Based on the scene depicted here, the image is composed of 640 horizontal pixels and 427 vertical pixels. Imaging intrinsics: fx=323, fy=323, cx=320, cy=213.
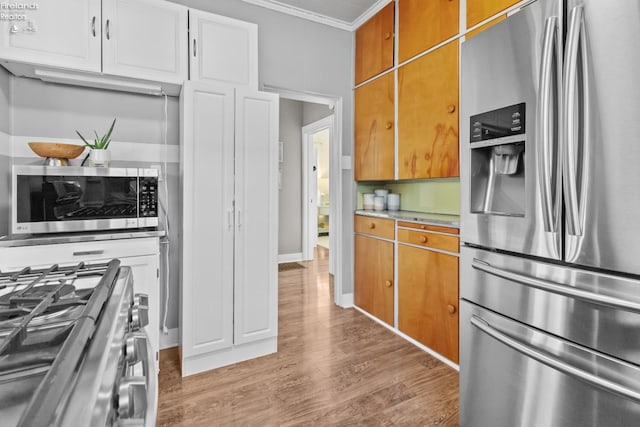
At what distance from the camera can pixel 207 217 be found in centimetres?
215

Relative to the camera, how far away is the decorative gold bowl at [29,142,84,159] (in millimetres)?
1826

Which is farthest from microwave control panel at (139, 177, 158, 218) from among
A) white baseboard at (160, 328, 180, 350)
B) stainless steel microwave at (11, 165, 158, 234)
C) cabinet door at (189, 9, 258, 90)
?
white baseboard at (160, 328, 180, 350)

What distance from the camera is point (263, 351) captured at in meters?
2.34

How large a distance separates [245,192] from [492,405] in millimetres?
1808

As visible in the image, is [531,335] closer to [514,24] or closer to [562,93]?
[562,93]

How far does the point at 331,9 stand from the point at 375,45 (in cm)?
53

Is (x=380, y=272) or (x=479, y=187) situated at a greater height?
(x=479, y=187)

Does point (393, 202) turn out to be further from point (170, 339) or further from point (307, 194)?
point (307, 194)

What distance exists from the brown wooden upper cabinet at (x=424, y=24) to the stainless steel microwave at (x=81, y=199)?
2.12 meters

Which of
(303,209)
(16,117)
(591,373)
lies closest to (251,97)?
(16,117)

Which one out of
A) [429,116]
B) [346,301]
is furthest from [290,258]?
[429,116]

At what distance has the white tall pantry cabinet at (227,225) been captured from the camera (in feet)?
6.88

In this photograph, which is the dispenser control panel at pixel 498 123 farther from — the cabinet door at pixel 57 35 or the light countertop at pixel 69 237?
the cabinet door at pixel 57 35

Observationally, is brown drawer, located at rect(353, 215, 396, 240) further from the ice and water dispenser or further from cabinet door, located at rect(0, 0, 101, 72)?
cabinet door, located at rect(0, 0, 101, 72)
